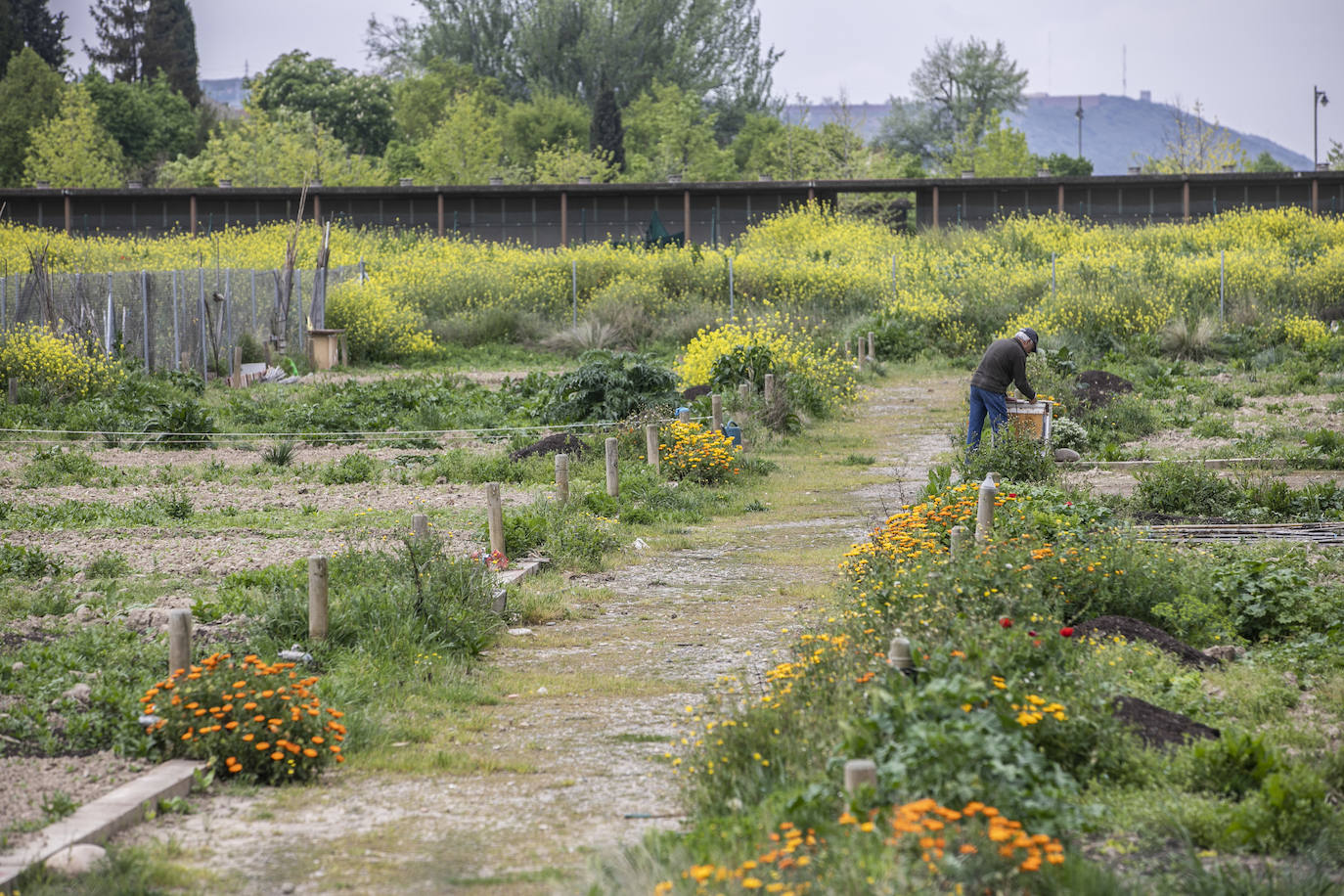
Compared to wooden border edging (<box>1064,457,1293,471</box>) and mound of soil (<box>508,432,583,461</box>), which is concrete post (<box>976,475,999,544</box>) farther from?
mound of soil (<box>508,432,583,461</box>)

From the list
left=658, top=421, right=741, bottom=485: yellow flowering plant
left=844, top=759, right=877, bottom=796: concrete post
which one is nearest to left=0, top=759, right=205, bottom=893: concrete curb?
left=844, top=759, right=877, bottom=796: concrete post

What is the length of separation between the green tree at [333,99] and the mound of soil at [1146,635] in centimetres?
7023

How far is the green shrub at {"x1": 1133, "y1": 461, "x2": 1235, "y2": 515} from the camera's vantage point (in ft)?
38.5

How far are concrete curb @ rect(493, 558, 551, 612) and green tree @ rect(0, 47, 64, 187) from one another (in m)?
62.3

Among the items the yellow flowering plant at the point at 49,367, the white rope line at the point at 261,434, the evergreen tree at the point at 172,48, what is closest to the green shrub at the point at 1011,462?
the white rope line at the point at 261,434

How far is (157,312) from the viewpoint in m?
25.0

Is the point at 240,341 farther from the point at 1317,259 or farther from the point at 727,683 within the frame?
the point at 1317,259

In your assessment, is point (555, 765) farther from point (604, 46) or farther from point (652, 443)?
point (604, 46)

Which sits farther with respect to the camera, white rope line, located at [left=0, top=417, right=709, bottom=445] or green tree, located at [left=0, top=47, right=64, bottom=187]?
green tree, located at [left=0, top=47, right=64, bottom=187]

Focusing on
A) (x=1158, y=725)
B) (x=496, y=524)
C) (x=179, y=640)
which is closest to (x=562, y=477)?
(x=496, y=524)

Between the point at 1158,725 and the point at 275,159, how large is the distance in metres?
62.3

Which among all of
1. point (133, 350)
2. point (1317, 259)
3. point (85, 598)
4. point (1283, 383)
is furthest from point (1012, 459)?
point (1317, 259)

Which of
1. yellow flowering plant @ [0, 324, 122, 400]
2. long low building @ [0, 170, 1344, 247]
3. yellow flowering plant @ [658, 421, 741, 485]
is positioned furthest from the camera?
long low building @ [0, 170, 1344, 247]

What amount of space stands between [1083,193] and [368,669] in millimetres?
40270
